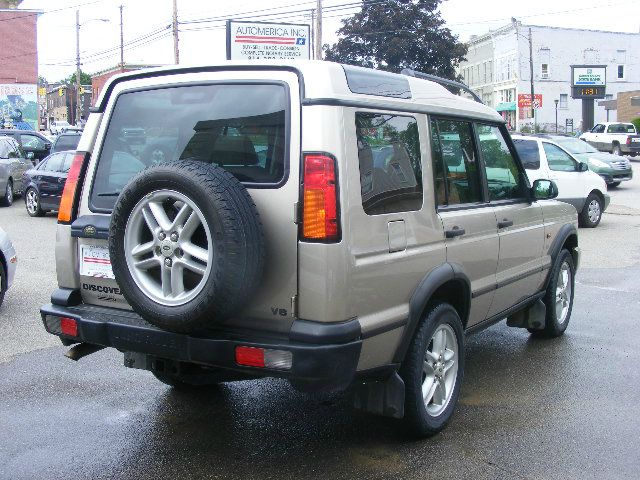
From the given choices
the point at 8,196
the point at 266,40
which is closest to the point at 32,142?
the point at 8,196

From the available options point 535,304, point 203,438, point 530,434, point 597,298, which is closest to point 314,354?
point 203,438

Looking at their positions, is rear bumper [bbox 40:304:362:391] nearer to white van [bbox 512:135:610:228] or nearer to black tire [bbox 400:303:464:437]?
black tire [bbox 400:303:464:437]

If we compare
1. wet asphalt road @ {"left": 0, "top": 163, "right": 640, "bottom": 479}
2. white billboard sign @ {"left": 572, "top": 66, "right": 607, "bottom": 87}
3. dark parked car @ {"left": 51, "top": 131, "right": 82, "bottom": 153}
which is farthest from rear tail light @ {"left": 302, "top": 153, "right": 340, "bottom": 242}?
white billboard sign @ {"left": 572, "top": 66, "right": 607, "bottom": 87}

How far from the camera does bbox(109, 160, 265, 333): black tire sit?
11.6ft

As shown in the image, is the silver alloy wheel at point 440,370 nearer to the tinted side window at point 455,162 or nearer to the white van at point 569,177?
the tinted side window at point 455,162

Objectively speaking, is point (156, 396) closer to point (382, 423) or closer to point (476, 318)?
point (382, 423)

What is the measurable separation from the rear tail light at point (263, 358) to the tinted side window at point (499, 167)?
2.38 m

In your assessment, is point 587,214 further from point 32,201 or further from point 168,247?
point 168,247

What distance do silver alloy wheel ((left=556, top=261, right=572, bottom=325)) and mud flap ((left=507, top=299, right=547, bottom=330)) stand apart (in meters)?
0.33

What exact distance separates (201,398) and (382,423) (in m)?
1.30

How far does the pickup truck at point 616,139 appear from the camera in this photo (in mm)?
38122

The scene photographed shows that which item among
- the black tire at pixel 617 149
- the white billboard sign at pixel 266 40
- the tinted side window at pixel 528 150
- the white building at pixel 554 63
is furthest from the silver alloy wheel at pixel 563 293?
the white building at pixel 554 63

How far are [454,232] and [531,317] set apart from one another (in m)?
2.34

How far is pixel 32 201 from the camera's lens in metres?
17.1
